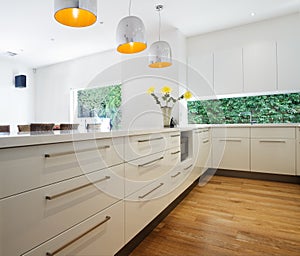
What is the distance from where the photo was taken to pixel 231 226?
185 centimetres

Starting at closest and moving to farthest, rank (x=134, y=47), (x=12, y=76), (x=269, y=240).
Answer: (x=269, y=240) < (x=134, y=47) < (x=12, y=76)

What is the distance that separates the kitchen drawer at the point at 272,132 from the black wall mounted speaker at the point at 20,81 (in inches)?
216

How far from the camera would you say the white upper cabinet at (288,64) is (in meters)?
3.28

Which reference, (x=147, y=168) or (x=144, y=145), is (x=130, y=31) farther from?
(x=147, y=168)

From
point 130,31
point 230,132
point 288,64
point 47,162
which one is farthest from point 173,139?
point 288,64

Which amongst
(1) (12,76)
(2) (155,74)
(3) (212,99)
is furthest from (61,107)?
(3) (212,99)

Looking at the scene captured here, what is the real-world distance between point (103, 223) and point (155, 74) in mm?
3322

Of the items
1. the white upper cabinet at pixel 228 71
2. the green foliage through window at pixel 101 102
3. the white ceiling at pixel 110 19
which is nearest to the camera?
the white ceiling at pixel 110 19

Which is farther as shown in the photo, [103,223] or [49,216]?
[103,223]

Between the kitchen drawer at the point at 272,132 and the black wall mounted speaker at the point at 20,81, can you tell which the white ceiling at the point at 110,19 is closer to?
the black wall mounted speaker at the point at 20,81

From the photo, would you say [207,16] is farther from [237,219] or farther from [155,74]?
[237,219]

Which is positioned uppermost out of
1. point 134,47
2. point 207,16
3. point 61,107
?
point 207,16

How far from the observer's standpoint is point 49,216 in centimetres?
87

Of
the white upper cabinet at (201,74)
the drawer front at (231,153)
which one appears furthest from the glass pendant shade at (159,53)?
the drawer front at (231,153)
